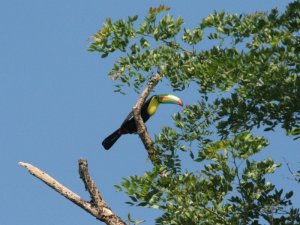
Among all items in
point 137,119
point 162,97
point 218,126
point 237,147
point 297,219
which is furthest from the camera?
point 162,97

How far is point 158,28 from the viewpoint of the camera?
43.4 feet

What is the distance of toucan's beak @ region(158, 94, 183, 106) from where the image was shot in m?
15.1

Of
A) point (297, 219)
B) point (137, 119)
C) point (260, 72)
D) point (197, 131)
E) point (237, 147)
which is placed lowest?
point (297, 219)

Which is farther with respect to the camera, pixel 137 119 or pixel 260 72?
pixel 137 119

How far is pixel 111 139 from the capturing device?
16516 mm

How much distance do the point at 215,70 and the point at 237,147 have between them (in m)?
1.43

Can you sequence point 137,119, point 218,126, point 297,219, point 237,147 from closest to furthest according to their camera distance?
point 237,147 < point 297,219 < point 218,126 < point 137,119

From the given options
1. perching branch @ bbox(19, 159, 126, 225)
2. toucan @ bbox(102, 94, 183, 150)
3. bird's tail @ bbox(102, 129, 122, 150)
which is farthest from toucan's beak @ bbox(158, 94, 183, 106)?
perching branch @ bbox(19, 159, 126, 225)

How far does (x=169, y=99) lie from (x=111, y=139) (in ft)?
5.83

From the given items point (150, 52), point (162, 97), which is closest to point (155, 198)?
point (150, 52)

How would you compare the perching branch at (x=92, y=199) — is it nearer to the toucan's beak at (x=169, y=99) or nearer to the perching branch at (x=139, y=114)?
the perching branch at (x=139, y=114)

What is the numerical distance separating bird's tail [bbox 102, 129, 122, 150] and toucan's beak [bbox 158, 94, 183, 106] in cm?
128

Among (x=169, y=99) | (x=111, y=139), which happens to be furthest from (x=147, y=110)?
(x=111, y=139)

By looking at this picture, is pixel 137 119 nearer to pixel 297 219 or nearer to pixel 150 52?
pixel 150 52
